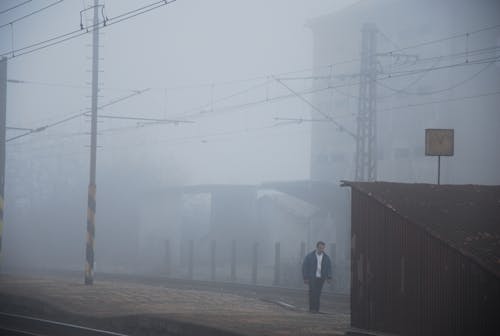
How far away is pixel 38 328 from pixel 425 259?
8580 mm

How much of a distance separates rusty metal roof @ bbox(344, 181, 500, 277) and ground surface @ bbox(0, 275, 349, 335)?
2.69m

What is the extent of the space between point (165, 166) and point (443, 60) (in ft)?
93.9

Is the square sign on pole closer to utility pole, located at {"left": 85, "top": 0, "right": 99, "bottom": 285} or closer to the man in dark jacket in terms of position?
the man in dark jacket

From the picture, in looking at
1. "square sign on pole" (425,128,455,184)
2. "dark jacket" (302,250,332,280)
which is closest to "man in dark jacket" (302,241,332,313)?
"dark jacket" (302,250,332,280)

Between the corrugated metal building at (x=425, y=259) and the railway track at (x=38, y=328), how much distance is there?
4858 mm

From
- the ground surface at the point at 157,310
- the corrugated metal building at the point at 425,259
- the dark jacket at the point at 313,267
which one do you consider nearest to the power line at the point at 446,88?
the ground surface at the point at 157,310

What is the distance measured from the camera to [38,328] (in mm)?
16078

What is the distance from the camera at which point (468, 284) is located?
1140 cm

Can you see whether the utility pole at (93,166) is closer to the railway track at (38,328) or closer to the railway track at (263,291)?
the railway track at (263,291)

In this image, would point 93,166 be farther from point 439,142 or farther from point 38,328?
point 439,142

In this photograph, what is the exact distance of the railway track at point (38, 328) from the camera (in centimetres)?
1469

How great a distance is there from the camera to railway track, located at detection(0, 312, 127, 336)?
1469 centimetres

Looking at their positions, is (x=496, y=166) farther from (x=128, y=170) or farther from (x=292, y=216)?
(x=128, y=170)

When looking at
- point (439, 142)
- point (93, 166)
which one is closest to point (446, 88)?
point (93, 166)
